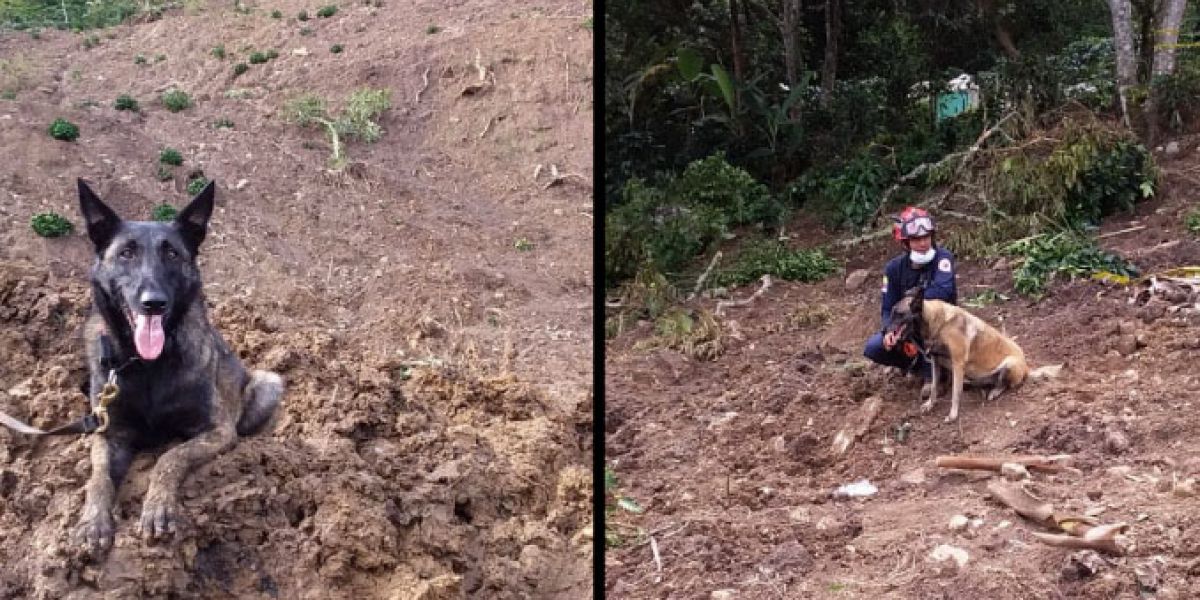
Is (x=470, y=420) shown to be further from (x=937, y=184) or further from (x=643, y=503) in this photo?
(x=937, y=184)

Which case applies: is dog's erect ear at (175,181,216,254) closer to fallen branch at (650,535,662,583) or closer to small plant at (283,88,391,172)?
small plant at (283,88,391,172)

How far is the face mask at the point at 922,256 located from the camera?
16.4ft

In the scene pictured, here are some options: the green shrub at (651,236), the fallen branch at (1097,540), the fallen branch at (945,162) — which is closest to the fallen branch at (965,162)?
the fallen branch at (945,162)

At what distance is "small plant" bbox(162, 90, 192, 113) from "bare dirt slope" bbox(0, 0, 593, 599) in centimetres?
6

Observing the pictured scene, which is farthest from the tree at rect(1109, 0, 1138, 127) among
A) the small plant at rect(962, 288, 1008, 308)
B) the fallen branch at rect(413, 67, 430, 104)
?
the fallen branch at rect(413, 67, 430, 104)

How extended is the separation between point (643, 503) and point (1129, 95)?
641cm

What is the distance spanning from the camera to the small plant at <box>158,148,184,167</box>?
3.87m

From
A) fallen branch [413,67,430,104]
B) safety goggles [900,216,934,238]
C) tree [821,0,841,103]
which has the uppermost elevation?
tree [821,0,841,103]

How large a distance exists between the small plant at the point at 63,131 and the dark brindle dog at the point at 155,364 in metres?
1.20

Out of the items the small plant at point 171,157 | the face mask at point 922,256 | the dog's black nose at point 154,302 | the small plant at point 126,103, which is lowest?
the face mask at point 922,256

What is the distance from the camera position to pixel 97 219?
8.36 ft

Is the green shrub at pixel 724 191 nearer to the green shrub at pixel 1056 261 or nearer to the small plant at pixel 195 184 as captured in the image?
the green shrub at pixel 1056 261

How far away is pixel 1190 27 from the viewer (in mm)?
9766

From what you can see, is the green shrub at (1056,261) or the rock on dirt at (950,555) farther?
the green shrub at (1056,261)
